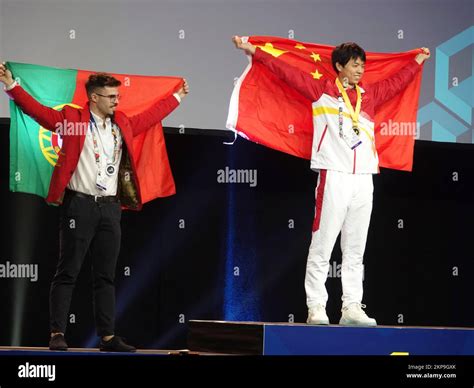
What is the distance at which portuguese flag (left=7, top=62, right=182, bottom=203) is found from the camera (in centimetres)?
600

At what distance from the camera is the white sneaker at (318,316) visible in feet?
18.5

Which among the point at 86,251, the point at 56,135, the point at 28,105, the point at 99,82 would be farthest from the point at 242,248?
the point at 28,105

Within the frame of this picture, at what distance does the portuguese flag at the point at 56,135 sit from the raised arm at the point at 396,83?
4.15 feet

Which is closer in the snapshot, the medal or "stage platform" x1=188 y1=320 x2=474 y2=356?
"stage platform" x1=188 y1=320 x2=474 y2=356

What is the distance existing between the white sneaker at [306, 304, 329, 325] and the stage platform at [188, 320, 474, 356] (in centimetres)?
21

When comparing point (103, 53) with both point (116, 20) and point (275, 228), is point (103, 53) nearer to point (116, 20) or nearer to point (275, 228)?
point (116, 20)

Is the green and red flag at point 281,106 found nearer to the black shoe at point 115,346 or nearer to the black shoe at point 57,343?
the black shoe at point 115,346

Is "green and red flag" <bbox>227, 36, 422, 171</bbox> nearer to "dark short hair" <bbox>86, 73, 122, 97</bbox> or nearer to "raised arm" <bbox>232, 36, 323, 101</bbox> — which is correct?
"raised arm" <bbox>232, 36, 323, 101</bbox>

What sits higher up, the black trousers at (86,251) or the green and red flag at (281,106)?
the green and red flag at (281,106)

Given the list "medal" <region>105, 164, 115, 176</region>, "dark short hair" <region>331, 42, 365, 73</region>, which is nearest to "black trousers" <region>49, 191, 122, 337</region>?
"medal" <region>105, 164, 115, 176</region>

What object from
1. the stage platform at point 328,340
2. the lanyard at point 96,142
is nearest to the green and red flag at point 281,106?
the lanyard at point 96,142

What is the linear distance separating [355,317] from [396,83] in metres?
1.51
